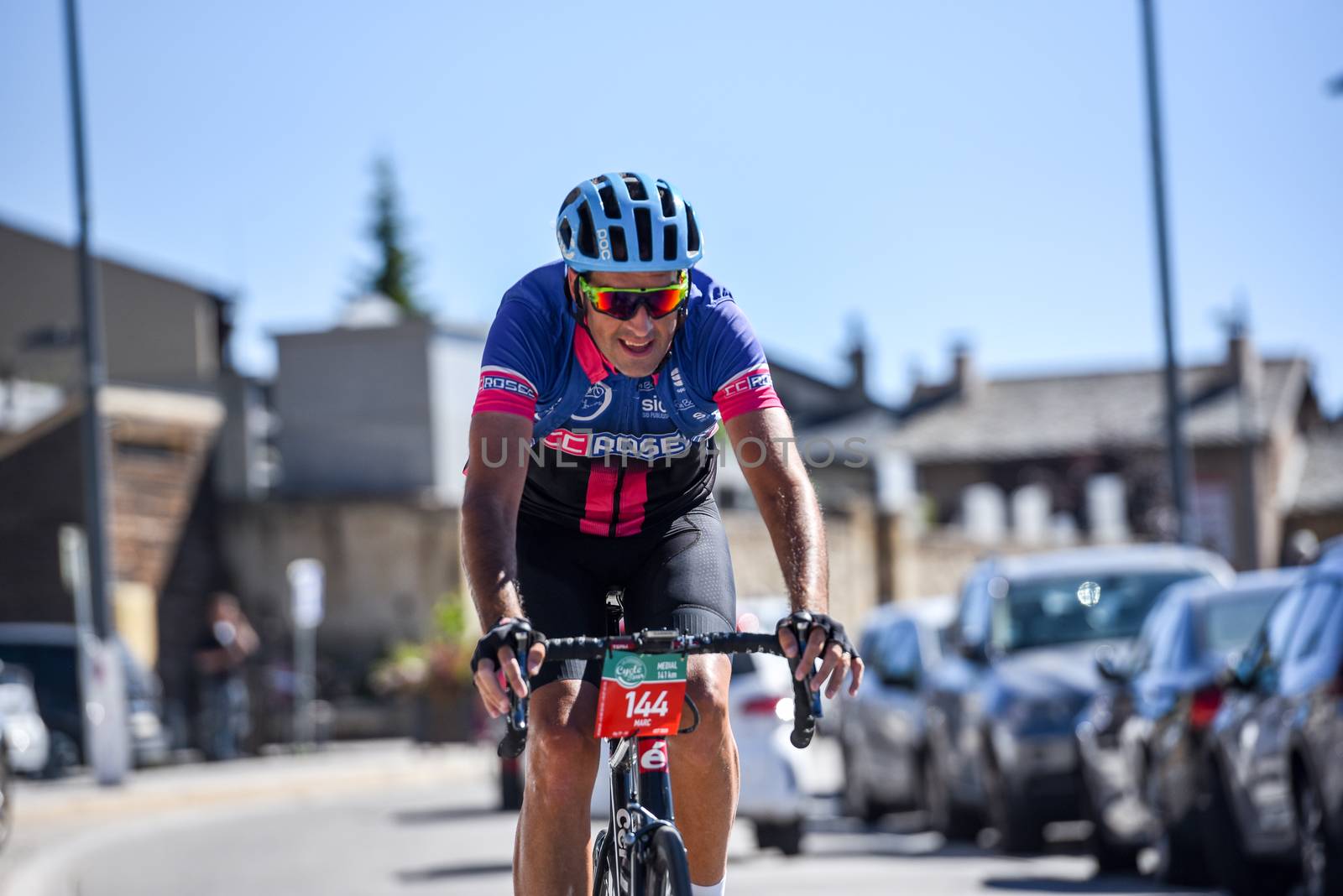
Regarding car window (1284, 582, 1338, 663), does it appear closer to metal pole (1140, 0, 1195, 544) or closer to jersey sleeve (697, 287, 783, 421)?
jersey sleeve (697, 287, 783, 421)

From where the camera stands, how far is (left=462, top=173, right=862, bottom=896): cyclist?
470 cm

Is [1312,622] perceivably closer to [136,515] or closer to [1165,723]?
[1165,723]

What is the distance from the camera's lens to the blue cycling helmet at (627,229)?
4.79 meters

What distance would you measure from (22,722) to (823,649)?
2007cm

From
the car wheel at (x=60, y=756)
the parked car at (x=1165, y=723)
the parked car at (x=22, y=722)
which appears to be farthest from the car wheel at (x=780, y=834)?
the car wheel at (x=60, y=756)

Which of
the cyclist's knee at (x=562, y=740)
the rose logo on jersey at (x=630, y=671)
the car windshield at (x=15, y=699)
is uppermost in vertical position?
the rose logo on jersey at (x=630, y=671)

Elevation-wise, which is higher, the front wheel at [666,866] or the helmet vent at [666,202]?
the helmet vent at [666,202]

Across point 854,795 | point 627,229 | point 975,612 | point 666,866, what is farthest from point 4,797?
point 666,866

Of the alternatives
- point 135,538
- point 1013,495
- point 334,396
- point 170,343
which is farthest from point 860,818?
point 1013,495

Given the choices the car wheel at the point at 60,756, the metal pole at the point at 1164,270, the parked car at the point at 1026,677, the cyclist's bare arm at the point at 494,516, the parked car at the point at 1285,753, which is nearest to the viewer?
the cyclist's bare arm at the point at 494,516

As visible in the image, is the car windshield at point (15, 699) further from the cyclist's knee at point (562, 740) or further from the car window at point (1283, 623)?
the cyclist's knee at point (562, 740)

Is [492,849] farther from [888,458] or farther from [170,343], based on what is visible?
[888,458]

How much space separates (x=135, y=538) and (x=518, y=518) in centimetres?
2759

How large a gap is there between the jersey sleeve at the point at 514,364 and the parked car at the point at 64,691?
20.7 m
